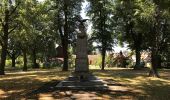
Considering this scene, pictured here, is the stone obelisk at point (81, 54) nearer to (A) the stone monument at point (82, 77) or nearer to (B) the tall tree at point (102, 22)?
(A) the stone monument at point (82, 77)

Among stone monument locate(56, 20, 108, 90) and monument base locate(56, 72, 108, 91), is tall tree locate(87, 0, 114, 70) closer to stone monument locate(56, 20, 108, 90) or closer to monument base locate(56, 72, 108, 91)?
stone monument locate(56, 20, 108, 90)

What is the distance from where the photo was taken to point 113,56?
6488 centimetres

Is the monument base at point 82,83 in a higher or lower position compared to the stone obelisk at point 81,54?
lower

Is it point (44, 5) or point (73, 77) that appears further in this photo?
point (44, 5)

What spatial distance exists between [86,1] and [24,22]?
13223mm

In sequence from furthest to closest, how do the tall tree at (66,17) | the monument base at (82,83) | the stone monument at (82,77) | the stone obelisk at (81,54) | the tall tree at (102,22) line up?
the tall tree at (102,22)
the tall tree at (66,17)
the stone obelisk at (81,54)
the stone monument at (82,77)
the monument base at (82,83)

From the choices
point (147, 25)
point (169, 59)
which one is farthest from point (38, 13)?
point (169, 59)

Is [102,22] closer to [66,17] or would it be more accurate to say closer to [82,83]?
[66,17]

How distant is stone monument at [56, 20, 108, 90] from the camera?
21.3 meters

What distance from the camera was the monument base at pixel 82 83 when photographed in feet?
68.8

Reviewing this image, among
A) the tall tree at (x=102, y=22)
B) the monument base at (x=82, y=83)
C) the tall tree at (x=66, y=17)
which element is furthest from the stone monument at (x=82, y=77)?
the tall tree at (x=102, y=22)

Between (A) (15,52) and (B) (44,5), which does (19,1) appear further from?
(A) (15,52)

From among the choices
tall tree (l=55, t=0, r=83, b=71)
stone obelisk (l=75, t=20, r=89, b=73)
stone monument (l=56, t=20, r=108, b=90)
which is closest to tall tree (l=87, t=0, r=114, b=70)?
tall tree (l=55, t=0, r=83, b=71)

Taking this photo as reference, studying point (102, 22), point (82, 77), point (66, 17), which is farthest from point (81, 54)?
point (102, 22)
